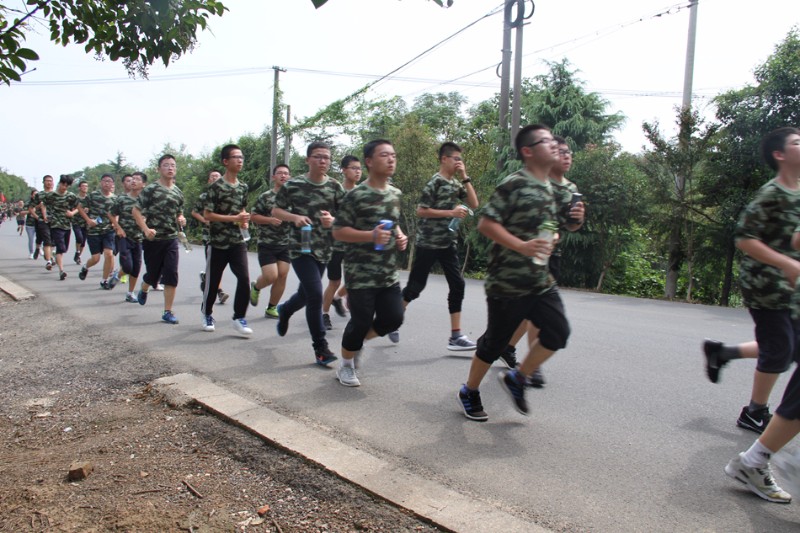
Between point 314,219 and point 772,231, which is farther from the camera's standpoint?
point 314,219

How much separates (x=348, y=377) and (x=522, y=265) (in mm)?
1796

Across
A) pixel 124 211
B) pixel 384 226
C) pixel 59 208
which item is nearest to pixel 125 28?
pixel 384 226

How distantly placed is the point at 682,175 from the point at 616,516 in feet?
38.2

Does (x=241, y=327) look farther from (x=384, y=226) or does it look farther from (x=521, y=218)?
(x=521, y=218)

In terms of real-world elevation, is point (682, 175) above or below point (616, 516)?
above

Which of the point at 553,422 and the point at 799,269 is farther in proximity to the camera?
the point at 553,422

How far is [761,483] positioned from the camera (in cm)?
291

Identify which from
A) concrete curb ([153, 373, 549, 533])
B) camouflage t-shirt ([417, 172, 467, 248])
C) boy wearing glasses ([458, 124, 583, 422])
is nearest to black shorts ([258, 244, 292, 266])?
camouflage t-shirt ([417, 172, 467, 248])

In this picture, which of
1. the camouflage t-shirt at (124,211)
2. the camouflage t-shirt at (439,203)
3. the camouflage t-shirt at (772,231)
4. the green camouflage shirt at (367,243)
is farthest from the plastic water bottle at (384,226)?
the camouflage t-shirt at (124,211)

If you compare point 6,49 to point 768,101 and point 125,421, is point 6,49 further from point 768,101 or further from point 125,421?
point 768,101

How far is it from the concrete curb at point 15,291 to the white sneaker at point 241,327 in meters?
4.78

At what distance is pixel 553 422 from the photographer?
13.0 feet

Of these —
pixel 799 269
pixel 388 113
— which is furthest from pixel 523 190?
pixel 388 113

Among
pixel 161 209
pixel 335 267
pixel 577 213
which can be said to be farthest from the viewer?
pixel 161 209
